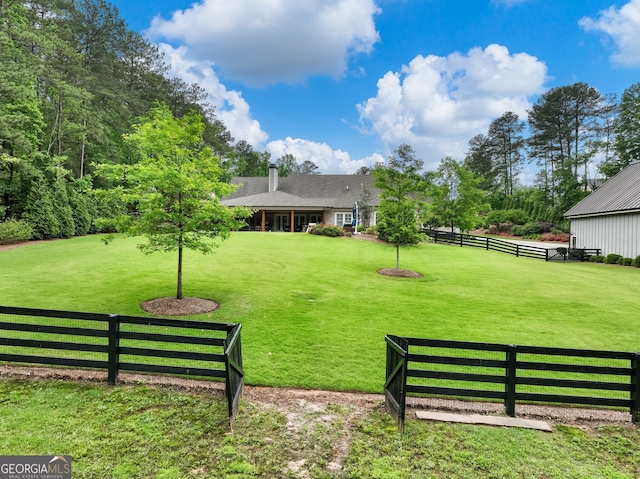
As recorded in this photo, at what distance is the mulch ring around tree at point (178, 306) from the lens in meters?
9.00

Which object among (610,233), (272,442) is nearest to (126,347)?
(272,442)

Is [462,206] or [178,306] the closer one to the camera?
[178,306]

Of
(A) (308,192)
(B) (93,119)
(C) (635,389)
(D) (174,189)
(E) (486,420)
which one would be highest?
(B) (93,119)

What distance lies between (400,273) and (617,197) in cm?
1945

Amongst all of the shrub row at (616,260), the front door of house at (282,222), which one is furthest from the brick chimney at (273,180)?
the shrub row at (616,260)

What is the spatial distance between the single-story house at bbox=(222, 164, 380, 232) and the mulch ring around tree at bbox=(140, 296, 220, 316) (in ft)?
70.1

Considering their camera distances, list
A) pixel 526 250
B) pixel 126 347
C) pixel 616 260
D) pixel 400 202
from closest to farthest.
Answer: pixel 126 347, pixel 400 202, pixel 616 260, pixel 526 250

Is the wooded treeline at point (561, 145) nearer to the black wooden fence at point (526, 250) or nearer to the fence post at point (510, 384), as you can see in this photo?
the black wooden fence at point (526, 250)

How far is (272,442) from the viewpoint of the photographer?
159 inches

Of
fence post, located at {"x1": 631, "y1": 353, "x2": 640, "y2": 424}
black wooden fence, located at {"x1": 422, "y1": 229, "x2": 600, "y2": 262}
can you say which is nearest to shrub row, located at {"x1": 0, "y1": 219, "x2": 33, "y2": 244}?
fence post, located at {"x1": 631, "y1": 353, "x2": 640, "y2": 424}

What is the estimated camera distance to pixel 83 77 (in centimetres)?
2688

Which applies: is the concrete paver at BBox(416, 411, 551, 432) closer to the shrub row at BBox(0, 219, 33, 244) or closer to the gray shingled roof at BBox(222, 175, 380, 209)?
the shrub row at BBox(0, 219, 33, 244)

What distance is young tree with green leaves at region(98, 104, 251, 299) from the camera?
28.8ft

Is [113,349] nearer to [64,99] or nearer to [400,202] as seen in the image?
[400,202]
